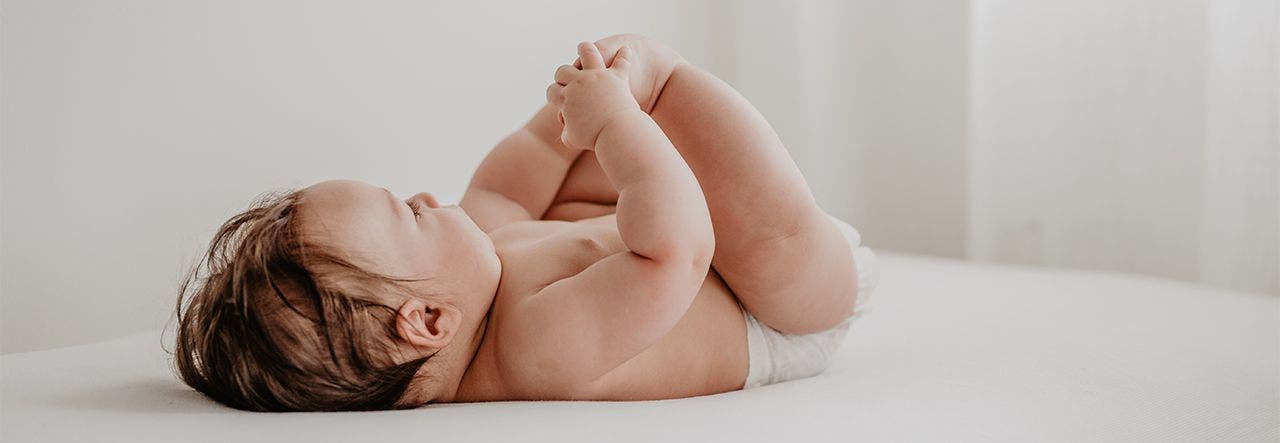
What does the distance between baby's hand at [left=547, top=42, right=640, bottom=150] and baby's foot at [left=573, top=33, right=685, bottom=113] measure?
59mm

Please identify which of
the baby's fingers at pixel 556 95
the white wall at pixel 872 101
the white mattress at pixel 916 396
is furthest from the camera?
the white wall at pixel 872 101

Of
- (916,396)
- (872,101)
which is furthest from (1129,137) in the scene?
(916,396)

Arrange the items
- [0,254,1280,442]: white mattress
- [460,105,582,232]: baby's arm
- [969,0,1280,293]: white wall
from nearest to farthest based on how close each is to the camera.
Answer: [0,254,1280,442]: white mattress, [460,105,582,232]: baby's arm, [969,0,1280,293]: white wall

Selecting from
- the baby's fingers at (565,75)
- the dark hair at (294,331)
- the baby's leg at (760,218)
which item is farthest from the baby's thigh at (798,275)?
the dark hair at (294,331)

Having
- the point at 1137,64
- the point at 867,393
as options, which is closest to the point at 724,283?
the point at 867,393

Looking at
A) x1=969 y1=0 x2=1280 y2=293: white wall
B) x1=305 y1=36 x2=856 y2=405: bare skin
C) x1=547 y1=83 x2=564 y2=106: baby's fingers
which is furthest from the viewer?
x1=969 y1=0 x2=1280 y2=293: white wall

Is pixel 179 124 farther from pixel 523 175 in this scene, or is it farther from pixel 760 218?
pixel 760 218

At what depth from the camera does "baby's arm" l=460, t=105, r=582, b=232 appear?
4.24ft

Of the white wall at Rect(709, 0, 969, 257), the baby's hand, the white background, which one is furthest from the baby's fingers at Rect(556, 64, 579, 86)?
the white wall at Rect(709, 0, 969, 257)

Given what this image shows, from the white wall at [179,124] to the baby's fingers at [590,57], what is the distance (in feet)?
2.15

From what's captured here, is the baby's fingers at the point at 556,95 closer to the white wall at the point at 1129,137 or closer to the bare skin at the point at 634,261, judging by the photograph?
the bare skin at the point at 634,261

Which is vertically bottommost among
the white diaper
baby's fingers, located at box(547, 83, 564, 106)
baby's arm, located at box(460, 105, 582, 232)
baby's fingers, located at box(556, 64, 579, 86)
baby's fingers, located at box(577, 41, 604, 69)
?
the white diaper

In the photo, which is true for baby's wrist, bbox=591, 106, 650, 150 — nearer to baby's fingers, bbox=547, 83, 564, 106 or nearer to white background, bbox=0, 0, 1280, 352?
baby's fingers, bbox=547, 83, 564, 106

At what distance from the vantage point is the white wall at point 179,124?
1.30m
